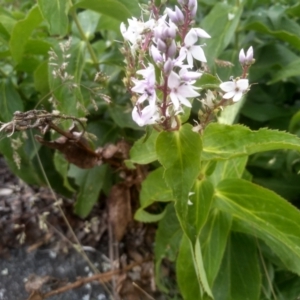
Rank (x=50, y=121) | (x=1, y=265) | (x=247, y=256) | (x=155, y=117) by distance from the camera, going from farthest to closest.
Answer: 1. (x=1, y=265)
2. (x=247, y=256)
3. (x=50, y=121)
4. (x=155, y=117)

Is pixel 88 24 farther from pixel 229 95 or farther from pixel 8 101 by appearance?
pixel 229 95

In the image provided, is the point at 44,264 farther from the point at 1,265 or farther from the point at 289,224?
the point at 289,224

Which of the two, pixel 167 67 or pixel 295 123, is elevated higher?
pixel 167 67

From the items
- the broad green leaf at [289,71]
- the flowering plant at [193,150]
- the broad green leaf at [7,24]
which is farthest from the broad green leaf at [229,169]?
the broad green leaf at [7,24]

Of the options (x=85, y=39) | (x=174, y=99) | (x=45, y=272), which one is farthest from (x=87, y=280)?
(x=174, y=99)

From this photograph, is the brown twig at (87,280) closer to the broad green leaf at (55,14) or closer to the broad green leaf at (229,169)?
the broad green leaf at (229,169)

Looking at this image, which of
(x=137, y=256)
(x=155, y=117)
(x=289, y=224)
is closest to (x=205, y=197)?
(x=289, y=224)

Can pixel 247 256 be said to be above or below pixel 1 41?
below
